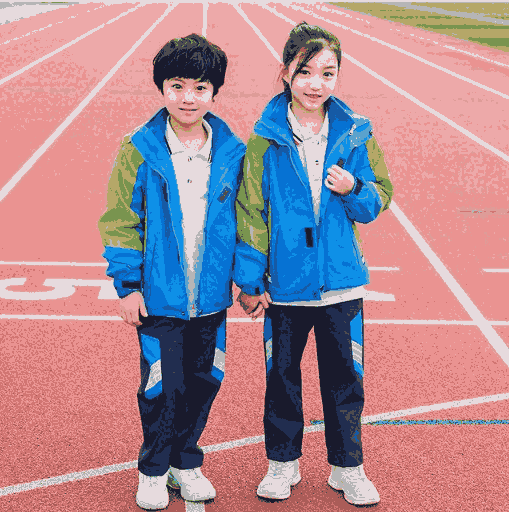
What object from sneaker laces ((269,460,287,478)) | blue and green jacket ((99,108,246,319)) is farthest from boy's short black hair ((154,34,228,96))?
sneaker laces ((269,460,287,478))

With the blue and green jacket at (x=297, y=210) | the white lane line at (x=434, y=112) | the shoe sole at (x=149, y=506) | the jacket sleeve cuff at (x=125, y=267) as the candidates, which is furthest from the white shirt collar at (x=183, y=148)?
the white lane line at (x=434, y=112)

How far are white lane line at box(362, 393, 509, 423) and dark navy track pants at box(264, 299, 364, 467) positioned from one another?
3.17ft

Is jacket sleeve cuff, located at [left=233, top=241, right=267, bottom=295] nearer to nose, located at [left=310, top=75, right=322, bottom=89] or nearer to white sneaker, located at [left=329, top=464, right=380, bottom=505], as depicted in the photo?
nose, located at [left=310, top=75, right=322, bottom=89]

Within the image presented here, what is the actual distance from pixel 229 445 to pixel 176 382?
2.91 ft

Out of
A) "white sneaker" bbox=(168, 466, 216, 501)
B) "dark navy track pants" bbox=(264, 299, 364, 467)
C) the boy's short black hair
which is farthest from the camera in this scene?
"white sneaker" bbox=(168, 466, 216, 501)

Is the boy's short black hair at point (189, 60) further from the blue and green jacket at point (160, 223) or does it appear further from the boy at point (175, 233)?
the blue and green jacket at point (160, 223)

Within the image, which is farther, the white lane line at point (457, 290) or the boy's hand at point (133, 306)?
the white lane line at point (457, 290)

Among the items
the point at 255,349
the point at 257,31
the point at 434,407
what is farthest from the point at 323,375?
the point at 257,31

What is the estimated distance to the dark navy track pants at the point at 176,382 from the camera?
357cm

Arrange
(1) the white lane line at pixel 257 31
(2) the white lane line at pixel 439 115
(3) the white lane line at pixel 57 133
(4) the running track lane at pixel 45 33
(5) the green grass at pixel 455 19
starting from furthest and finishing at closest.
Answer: (5) the green grass at pixel 455 19 < (1) the white lane line at pixel 257 31 < (4) the running track lane at pixel 45 33 < (2) the white lane line at pixel 439 115 < (3) the white lane line at pixel 57 133

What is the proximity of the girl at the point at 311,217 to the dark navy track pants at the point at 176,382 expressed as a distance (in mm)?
249

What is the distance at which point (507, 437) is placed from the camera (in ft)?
14.9

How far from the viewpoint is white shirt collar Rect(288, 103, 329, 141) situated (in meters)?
3.56

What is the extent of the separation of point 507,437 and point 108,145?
905 cm
